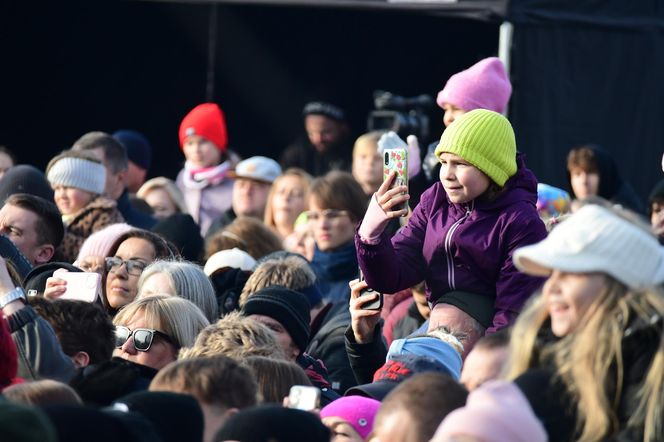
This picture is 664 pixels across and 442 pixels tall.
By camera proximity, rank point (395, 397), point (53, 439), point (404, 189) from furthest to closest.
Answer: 1. point (404, 189)
2. point (395, 397)
3. point (53, 439)

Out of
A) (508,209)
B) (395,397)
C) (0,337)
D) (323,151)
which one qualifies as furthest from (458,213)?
(323,151)

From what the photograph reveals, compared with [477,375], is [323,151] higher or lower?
lower

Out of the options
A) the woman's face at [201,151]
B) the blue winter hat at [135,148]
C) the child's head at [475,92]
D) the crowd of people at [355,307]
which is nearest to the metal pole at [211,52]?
the woman's face at [201,151]

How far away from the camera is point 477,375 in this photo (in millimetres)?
4215

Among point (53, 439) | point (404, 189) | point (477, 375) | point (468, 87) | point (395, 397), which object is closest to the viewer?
point (53, 439)

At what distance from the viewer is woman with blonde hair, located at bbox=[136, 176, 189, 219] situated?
10.1 metres

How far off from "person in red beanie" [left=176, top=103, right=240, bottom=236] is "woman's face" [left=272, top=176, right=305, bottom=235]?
1.34 meters

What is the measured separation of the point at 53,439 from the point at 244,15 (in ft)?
35.7

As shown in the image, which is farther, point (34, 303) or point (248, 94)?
point (248, 94)

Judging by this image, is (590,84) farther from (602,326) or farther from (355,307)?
(602,326)

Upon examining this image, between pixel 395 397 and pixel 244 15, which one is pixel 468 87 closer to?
pixel 395 397

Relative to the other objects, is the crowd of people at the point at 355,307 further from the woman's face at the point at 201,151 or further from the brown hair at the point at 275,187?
the woman's face at the point at 201,151

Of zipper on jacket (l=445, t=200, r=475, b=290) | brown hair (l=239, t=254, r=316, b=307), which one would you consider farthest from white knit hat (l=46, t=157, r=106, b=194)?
zipper on jacket (l=445, t=200, r=475, b=290)

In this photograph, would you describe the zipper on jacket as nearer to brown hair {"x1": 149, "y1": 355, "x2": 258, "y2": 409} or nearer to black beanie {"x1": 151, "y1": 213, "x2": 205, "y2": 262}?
brown hair {"x1": 149, "y1": 355, "x2": 258, "y2": 409}
